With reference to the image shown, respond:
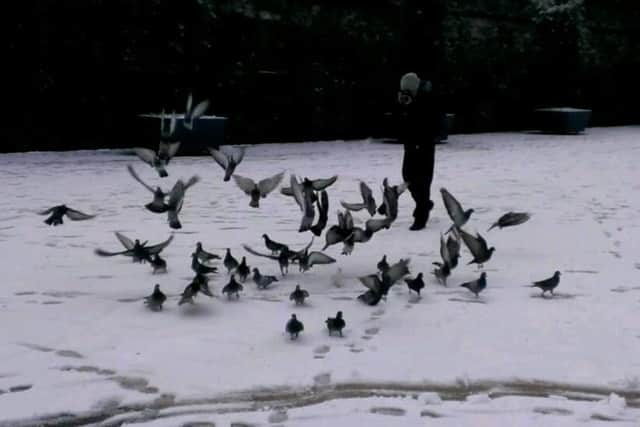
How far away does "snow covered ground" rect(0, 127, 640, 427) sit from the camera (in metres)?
2.22

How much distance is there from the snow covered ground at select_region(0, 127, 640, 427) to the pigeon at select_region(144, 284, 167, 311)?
0.17 ft

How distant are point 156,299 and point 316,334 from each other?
701mm

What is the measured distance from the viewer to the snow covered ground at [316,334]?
7.28 ft

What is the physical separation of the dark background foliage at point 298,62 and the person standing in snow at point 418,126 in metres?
2.67

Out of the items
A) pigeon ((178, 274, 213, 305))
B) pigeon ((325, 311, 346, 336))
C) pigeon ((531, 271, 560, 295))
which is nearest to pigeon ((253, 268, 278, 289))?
pigeon ((178, 274, 213, 305))

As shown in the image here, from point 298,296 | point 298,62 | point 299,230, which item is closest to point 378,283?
point 298,296

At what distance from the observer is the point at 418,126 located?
16.1ft

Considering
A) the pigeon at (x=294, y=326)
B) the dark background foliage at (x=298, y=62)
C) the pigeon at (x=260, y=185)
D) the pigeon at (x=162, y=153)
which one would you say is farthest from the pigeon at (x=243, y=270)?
the dark background foliage at (x=298, y=62)

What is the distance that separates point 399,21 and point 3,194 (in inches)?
380

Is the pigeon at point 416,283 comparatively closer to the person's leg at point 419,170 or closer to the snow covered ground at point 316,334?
the snow covered ground at point 316,334

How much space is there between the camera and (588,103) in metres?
18.8

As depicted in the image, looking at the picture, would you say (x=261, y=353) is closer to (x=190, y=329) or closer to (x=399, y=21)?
(x=190, y=329)

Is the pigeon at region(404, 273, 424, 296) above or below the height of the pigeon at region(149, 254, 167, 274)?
above

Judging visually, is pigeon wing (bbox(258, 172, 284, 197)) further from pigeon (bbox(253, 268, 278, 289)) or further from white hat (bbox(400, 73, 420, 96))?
white hat (bbox(400, 73, 420, 96))
